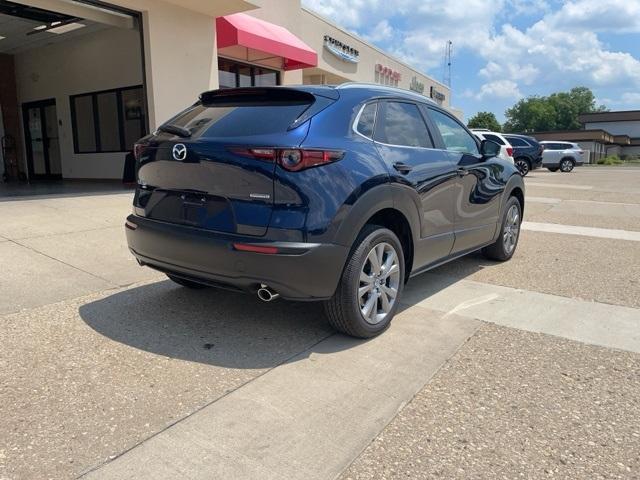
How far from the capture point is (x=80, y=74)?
583 inches

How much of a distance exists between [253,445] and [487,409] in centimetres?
132

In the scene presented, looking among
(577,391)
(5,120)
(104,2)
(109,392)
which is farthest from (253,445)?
(5,120)

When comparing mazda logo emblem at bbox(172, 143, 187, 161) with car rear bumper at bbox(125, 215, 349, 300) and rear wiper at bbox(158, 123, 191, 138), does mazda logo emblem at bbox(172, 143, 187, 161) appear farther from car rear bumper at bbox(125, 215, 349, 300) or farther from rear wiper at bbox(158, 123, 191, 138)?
car rear bumper at bbox(125, 215, 349, 300)

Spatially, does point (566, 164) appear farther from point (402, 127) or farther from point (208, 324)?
point (208, 324)

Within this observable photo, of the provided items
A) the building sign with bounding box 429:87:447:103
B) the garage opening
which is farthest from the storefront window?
the building sign with bounding box 429:87:447:103

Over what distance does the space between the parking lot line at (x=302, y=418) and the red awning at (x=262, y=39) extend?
1106cm

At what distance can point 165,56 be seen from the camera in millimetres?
11508

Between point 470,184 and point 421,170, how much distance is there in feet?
3.53

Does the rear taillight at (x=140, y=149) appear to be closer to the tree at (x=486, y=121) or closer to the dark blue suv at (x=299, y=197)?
the dark blue suv at (x=299, y=197)

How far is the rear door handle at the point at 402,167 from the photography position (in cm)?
403

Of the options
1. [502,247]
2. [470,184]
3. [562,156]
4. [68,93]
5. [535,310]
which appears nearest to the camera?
[535,310]

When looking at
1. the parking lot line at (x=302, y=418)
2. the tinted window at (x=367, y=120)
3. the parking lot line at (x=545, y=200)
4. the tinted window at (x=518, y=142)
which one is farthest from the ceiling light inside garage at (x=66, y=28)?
the tinted window at (x=518, y=142)

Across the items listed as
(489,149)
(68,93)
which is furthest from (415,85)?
(489,149)

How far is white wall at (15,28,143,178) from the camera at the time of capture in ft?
44.5
